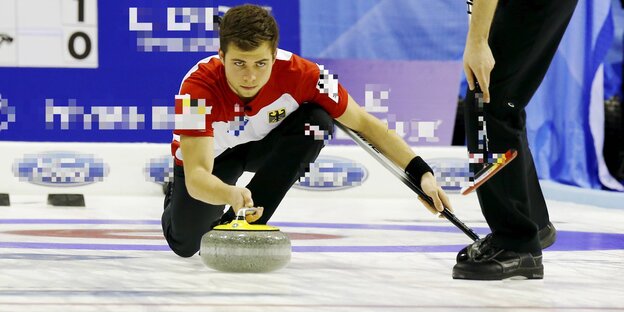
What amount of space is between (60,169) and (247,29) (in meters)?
3.61

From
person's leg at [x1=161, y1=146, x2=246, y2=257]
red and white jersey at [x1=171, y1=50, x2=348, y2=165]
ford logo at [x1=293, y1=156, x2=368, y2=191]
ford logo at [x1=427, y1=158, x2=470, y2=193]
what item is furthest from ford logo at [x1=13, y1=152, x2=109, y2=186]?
red and white jersey at [x1=171, y1=50, x2=348, y2=165]

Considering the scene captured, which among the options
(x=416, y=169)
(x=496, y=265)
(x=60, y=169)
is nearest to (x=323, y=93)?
(x=416, y=169)

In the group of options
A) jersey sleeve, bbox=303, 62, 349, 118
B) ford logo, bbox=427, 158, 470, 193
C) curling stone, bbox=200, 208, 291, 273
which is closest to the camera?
curling stone, bbox=200, 208, 291, 273

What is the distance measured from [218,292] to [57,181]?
12.6 ft

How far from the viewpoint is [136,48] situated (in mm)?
5633

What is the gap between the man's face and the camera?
232cm

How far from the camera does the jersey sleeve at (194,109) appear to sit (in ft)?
7.80

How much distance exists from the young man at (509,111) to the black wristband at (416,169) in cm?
14

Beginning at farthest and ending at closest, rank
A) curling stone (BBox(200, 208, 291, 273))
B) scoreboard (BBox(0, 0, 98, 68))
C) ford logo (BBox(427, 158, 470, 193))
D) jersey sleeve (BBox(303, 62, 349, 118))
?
ford logo (BBox(427, 158, 470, 193)), scoreboard (BBox(0, 0, 98, 68)), jersey sleeve (BBox(303, 62, 349, 118)), curling stone (BBox(200, 208, 291, 273))

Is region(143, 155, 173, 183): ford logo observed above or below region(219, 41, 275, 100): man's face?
below

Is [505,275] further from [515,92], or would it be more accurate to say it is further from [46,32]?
[46,32]

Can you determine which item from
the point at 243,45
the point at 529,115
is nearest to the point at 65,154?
the point at 529,115

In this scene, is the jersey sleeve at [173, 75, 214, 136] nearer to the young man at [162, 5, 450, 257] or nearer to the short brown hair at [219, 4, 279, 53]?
the young man at [162, 5, 450, 257]

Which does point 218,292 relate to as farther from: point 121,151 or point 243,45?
point 121,151
